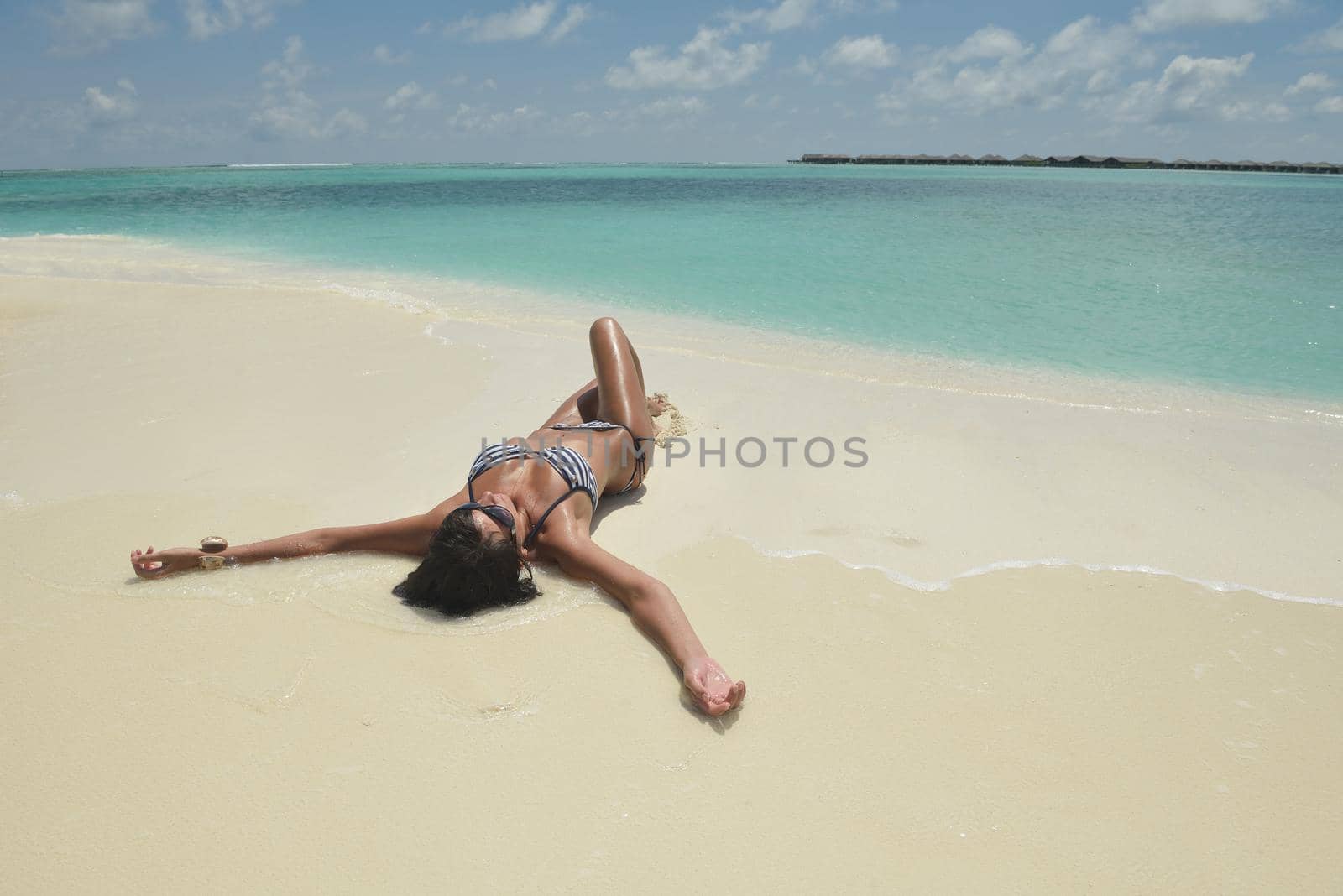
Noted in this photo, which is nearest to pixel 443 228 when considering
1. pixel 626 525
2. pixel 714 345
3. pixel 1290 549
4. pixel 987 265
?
pixel 987 265

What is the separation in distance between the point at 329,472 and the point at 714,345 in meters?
4.28

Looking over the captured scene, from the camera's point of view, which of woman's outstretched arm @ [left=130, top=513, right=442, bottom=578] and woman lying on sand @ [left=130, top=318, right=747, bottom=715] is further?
woman's outstretched arm @ [left=130, top=513, right=442, bottom=578]

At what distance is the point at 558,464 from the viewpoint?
3.61 meters

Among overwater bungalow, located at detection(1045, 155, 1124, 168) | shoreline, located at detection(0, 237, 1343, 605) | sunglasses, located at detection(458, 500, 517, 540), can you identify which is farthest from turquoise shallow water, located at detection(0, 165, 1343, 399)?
overwater bungalow, located at detection(1045, 155, 1124, 168)

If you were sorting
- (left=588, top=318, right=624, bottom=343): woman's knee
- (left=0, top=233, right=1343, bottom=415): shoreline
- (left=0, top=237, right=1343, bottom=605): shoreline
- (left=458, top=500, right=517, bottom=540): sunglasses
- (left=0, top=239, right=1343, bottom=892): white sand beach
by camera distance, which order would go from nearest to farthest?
1. (left=0, top=239, right=1343, bottom=892): white sand beach
2. (left=458, top=500, right=517, bottom=540): sunglasses
3. (left=0, top=237, right=1343, bottom=605): shoreline
4. (left=588, top=318, right=624, bottom=343): woman's knee
5. (left=0, top=233, right=1343, bottom=415): shoreline

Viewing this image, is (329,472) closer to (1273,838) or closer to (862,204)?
(1273,838)

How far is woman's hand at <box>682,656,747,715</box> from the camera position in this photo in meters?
2.51

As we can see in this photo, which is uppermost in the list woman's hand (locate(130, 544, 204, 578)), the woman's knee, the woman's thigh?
the woman's knee

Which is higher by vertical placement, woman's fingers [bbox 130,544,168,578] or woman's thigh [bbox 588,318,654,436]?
woman's thigh [bbox 588,318,654,436]

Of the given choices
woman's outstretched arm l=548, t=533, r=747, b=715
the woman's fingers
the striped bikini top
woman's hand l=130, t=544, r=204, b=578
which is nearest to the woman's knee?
the striped bikini top

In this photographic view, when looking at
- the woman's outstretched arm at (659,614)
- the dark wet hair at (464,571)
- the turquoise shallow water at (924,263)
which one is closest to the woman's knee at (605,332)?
the woman's outstretched arm at (659,614)

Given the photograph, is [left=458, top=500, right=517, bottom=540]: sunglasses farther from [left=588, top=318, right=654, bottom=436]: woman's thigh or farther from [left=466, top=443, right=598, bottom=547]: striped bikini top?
[left=588, top=318, right=654, bottom=436]: woman's thigh

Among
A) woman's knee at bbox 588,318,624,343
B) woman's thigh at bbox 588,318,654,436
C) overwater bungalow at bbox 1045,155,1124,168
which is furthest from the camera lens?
overwater bungalow at bbox 1045,155,1124,168

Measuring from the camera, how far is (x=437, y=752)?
2344mm
